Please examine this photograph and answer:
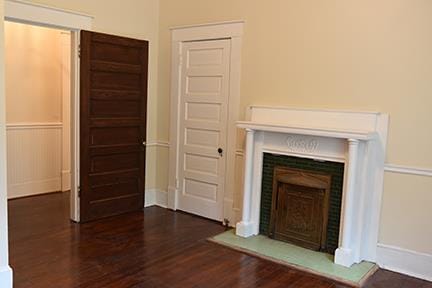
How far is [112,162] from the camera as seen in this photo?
4.88 m

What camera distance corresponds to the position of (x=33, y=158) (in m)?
5.79

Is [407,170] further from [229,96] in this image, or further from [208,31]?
[208,31]

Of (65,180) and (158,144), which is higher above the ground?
(158,144)

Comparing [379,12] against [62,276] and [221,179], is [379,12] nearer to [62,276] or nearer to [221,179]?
[221,179]

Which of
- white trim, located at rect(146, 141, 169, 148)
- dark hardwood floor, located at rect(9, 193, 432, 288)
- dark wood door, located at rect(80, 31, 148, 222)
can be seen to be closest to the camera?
dark hardwood floor, located at rect(9, 193, 432, 288)

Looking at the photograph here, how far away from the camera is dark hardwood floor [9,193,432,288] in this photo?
3.29 m

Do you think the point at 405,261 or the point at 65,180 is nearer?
the point at 405,261

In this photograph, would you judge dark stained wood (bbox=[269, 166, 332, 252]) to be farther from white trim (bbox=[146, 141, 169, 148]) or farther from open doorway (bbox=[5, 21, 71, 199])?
open doorway (bbox=[5, 21, 71, 199])

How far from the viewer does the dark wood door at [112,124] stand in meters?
4.55

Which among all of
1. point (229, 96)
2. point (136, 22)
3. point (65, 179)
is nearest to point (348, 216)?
point (229, 96)

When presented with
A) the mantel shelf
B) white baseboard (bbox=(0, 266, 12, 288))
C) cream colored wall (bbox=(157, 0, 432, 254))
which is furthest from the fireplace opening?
white baseboard (bbox=(0, 266, 12, 288))

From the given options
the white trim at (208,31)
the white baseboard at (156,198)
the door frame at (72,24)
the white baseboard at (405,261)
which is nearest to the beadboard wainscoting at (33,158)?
the door frame at (72,24)

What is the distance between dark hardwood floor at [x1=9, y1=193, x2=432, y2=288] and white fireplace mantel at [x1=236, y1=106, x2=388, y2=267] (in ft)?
1.19

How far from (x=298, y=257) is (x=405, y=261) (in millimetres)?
932
